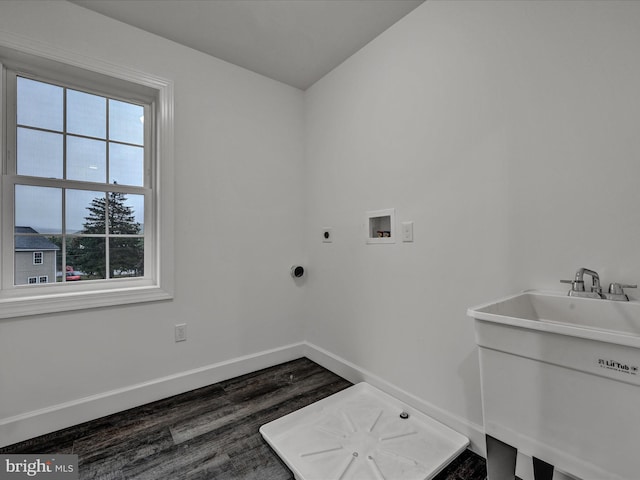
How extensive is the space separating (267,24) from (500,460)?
101 inches

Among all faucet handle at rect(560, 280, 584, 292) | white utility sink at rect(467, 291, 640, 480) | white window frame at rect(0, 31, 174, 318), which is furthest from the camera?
white window frame at rect(0, 31, 174, 318)

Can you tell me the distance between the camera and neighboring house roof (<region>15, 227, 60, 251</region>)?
1678 millimetres

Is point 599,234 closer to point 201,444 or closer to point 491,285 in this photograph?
point 491,285

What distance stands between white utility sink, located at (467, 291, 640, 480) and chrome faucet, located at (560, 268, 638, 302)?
3cm

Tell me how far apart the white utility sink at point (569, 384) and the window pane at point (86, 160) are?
2281 mm

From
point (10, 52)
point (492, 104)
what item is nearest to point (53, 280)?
point (10, 52)

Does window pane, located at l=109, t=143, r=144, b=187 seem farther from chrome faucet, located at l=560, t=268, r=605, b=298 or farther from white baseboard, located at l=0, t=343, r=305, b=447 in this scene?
chrome faucet, located at l=560, t=268, r=605, b=298

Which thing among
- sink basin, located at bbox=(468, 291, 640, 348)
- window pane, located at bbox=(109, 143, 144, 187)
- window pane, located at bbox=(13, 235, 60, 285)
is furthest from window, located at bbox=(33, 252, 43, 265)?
sink basin, located at bbox=(468, 291, 640, 348)

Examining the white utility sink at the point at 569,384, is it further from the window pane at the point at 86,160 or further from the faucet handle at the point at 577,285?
the window pane at the point at 86,160

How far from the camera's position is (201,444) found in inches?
59.7

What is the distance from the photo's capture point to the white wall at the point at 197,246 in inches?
63.9

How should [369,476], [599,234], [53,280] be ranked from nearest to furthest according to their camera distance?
[599,234] < [369,476] < [53,280]

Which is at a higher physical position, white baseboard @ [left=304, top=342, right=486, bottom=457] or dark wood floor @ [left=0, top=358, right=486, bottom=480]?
white baseboard @ [left=304, top=342, right=486, bottom=457]

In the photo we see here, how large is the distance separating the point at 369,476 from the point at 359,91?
7.51ft
